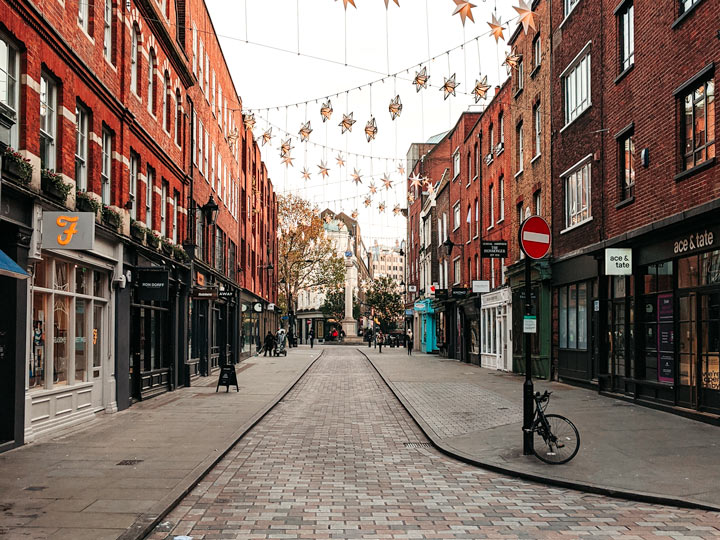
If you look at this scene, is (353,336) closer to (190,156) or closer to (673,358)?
(190,156)

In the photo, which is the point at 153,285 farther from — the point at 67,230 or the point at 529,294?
the point at 529,294

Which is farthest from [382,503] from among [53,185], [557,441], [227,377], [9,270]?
[227,377]

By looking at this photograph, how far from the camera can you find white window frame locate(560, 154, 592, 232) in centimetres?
2047

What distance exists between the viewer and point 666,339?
15.4 metres

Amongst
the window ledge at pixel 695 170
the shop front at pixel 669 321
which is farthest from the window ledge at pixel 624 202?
the window ledge at pixel 695 170

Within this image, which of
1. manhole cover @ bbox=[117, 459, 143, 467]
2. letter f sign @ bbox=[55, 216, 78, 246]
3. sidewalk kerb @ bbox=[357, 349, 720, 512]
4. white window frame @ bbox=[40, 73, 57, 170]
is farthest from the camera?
white window frame @ bbox=[40, 73, 57, 170]

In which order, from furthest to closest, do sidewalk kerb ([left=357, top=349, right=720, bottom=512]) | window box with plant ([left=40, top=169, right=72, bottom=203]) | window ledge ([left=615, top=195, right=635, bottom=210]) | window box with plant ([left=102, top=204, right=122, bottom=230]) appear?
window ledge ([left=615, top=195, right=635, bottom=210])
window box with plant ([left=102, top=204, right=122, bottom=230])
window box with plant ([left=40, top=169, right=72, bottom=203])
sidewalk kerb ([left=357, top=349, right=720, bottom=512])

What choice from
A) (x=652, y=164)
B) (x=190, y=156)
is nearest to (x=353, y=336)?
(x=190, y=156)

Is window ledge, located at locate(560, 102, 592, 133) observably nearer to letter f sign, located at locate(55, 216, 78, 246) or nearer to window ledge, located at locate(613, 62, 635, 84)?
window ledge, located at locate(613, 62, 635, 84)

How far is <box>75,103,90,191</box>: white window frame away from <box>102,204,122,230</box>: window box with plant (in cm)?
72

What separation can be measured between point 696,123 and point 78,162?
38.9 ft

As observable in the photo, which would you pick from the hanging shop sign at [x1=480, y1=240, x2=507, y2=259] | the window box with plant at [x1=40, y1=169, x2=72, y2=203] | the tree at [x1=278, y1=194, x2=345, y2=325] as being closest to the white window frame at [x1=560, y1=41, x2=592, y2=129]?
the hanging shop sign at [x1=480, y1=240, x2=507, y2=259]

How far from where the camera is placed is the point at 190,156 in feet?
80.8

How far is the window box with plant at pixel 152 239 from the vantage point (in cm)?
1842
